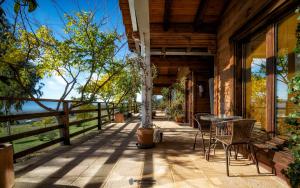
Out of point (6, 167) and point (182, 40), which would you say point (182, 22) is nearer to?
point (182, 40)

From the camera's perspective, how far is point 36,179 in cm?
243

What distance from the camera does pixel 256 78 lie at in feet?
11.3

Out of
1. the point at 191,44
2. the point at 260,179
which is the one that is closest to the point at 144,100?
the point at 191,44

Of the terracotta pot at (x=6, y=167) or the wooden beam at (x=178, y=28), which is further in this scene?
the wooden beam at (x=178, y=28)

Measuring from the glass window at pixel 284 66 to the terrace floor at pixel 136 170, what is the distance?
82cm

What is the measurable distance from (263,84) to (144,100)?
8.01 feet

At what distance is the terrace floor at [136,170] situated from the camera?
2336 millimetres

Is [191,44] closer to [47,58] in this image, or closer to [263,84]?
[263,84]

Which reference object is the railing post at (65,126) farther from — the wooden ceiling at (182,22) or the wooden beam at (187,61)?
the wooden beam at (187,61)

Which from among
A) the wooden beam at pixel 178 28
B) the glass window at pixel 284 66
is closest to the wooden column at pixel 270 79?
the glass window at pixel 284 66

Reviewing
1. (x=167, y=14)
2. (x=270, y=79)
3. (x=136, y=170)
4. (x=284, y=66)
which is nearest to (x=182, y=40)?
(x=167, y=14)

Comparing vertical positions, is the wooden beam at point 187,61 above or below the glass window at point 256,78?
above

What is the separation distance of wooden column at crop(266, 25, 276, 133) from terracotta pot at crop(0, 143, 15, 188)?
3.24 m

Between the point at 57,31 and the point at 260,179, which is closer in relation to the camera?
the point at 260,179
